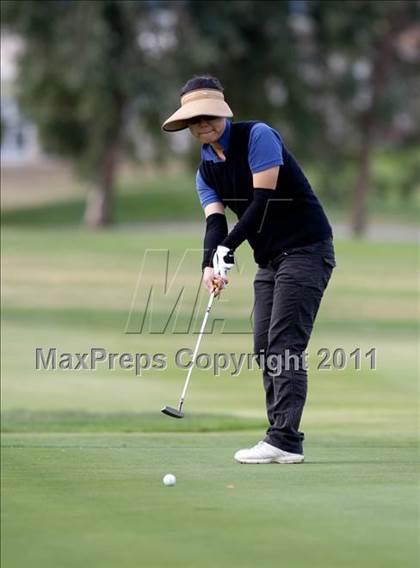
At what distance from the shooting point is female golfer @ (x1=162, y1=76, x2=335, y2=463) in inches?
283

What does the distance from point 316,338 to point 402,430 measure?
9786mm

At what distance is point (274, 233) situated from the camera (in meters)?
7.38

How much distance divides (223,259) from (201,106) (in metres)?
0.83

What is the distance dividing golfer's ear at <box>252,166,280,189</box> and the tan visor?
0.35 m

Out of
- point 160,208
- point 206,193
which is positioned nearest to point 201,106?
point 206,193

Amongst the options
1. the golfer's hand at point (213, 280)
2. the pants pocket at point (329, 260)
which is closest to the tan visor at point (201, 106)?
the golfer's hand at point (213, 280)

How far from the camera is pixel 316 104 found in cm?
4834

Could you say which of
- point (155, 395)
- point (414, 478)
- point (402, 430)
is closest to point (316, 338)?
point (155, 395)

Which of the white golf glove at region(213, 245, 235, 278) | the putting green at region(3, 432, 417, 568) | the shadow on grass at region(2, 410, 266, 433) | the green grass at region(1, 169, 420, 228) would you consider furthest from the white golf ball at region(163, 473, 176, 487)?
the green grass at region(1, 169, 420, 228)

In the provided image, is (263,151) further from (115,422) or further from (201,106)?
(115,422)

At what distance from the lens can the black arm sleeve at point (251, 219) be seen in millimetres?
7152

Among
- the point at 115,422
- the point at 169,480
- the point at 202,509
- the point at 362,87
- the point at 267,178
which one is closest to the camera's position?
the point at 202,509

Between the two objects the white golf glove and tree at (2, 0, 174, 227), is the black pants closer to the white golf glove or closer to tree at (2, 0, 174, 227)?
the white golf glove
